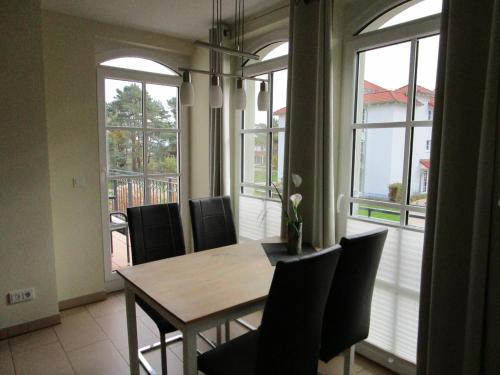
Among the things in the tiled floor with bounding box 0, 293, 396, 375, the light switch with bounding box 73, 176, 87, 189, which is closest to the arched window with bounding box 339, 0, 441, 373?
the tiled floor with bounding box 0, 293, 396, 375

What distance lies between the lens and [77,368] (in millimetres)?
2359

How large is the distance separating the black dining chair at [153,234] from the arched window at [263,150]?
3.40 ft

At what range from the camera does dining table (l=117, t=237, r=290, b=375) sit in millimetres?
1481

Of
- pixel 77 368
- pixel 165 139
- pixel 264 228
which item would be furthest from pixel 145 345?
pixel 165 139

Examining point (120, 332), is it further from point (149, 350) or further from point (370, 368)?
point (370, 368)

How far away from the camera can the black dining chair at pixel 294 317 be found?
50.7 inches

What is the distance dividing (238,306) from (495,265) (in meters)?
1.13

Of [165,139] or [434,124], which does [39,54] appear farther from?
[434,124]

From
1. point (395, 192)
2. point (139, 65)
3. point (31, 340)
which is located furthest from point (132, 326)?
point (139, 65)

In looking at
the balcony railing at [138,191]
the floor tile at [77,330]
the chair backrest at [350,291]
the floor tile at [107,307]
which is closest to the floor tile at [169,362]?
the floor tile at [77,330]

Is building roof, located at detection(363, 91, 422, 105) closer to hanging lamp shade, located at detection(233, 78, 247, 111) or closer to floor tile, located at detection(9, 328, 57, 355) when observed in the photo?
hanging lamp shade, located at detection(233, 78, 247, 111)

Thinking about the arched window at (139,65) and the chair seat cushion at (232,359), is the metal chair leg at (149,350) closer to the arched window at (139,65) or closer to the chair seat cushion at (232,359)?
the chair seat cushion at (232,359)

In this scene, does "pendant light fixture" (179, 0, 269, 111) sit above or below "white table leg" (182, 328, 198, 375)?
above

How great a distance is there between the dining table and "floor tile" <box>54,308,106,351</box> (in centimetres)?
90
